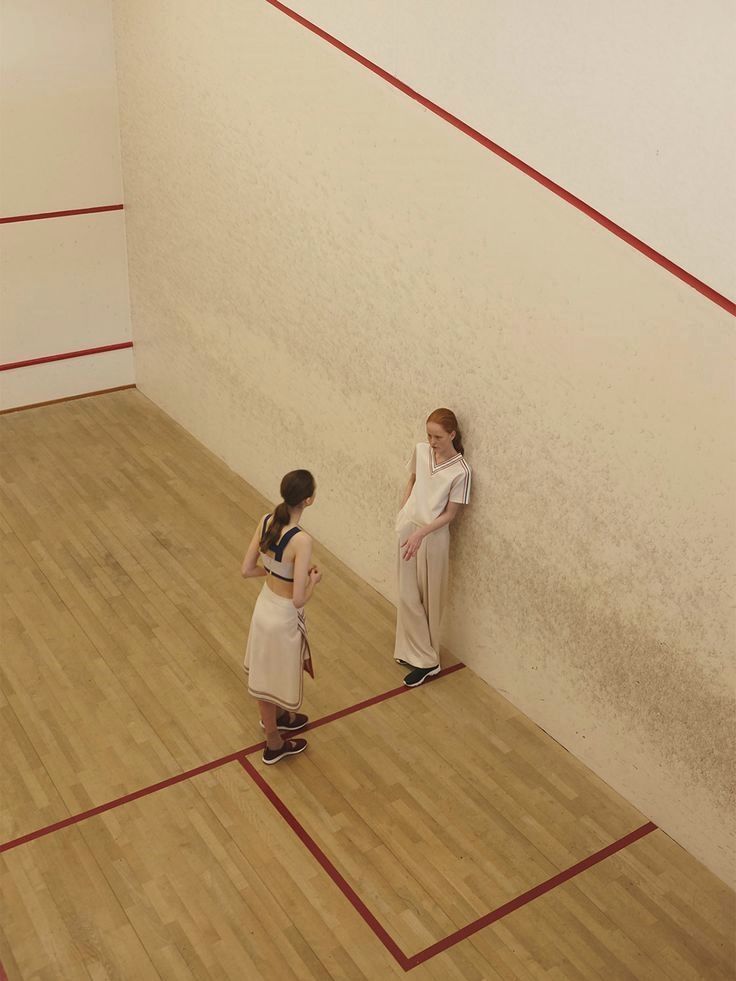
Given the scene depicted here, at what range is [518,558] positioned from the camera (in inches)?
153

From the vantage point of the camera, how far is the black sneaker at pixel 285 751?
3.78 meters

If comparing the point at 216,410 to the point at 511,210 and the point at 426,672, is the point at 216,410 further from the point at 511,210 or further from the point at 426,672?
the point at 511,210

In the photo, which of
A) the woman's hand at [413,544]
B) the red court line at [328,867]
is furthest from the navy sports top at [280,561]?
the red court line at [328,867]

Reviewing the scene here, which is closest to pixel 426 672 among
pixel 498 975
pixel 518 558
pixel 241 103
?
pixel 518 558

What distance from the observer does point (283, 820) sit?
3.55 m

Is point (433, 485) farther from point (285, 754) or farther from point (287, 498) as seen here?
point (285, 754)

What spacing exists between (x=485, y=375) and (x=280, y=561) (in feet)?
3.27

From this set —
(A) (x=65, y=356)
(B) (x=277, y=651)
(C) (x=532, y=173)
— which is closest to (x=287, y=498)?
(B) (x=277, y=651)

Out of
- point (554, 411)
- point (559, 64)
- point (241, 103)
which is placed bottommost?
point (554, 411)

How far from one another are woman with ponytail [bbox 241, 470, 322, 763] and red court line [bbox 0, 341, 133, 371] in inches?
132

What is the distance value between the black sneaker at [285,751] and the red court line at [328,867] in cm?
6

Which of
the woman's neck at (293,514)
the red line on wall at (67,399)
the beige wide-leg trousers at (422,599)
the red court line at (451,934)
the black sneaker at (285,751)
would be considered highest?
the woman's neck at (293,514)

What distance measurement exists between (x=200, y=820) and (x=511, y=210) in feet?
7.22

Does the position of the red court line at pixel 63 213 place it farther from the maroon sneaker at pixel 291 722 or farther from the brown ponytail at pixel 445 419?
the maroon sneaker at pixel 291 722
